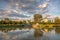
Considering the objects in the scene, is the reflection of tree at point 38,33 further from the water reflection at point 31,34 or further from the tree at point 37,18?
the tree at point 37,18

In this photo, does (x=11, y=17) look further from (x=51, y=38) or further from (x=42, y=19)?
(x=51, y=38)

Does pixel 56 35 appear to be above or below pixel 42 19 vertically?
below

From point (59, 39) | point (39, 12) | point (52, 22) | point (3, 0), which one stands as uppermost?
point (3, 0)

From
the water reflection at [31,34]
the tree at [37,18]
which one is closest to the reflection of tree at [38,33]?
the water reflection at [31,34]

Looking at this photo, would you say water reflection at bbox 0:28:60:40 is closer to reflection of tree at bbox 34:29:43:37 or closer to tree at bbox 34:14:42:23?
reflection of tree at bbox 34:29:43:37

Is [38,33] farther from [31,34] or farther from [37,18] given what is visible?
[37,18]

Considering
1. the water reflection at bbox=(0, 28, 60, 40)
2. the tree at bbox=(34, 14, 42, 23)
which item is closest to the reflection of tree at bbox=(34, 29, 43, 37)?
the water reflection at bbox=(0, 28, 60, 40)

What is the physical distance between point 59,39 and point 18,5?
1147 mm

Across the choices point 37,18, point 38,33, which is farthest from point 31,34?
point 37,18

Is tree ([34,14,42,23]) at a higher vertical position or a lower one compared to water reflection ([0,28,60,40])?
higher

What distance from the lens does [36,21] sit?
125 inches

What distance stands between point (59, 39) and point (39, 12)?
2.35 ft

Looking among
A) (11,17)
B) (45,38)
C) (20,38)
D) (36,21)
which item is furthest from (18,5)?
(45,38)

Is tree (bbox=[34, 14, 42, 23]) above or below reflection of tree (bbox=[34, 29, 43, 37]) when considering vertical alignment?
above
